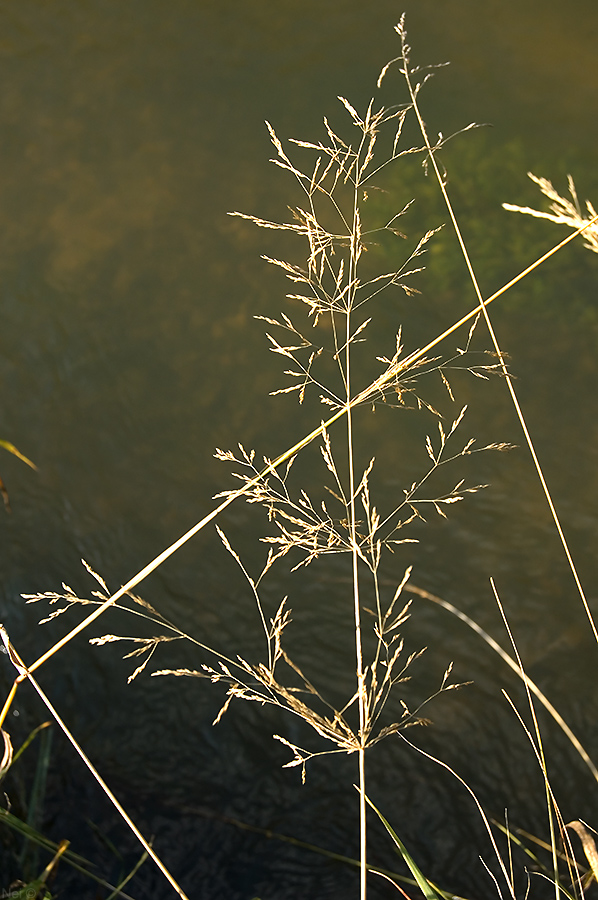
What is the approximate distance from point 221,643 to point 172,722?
24cm

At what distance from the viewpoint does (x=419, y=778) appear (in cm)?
194

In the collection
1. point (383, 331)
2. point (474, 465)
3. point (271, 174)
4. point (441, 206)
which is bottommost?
point (474, 465)

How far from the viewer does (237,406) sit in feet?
7.84

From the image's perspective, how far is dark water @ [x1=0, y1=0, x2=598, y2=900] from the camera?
195 centimetres

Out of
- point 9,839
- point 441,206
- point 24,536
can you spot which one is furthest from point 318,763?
point 441,206

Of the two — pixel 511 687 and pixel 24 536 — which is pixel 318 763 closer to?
pixel 511 687

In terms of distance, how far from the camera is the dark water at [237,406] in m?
1.95

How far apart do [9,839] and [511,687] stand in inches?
49.0

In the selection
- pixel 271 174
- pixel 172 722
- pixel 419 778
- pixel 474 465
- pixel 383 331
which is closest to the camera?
pixel 419 778

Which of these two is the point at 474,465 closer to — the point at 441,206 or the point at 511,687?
the point at 511,687

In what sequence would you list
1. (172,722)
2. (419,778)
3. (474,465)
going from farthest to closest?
(474,465) → (172,722) → (419,778)

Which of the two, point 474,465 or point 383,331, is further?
point 383,331

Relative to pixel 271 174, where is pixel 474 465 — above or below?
below

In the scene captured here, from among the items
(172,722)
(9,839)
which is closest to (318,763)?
(172,722)
